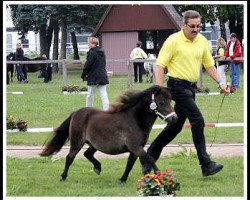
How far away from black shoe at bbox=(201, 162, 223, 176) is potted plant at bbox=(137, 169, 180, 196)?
1551 mm

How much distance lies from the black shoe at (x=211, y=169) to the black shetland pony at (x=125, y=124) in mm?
902

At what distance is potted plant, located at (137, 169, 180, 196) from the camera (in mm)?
7840

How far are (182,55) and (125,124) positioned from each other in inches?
46.8

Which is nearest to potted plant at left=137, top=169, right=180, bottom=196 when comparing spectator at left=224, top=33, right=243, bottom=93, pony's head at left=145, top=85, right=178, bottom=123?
pony's head at left=145, top=85, right=178, bottom=123

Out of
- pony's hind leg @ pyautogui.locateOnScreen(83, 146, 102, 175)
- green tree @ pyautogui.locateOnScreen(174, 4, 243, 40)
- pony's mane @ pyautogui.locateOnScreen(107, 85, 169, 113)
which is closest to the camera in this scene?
pony's mane @ pyautogui.locateOnScreen(107, 85, 169, 113)

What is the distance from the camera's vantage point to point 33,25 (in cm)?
4453

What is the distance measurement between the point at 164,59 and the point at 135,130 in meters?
1.04

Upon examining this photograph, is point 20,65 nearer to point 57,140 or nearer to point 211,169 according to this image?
point 57,140

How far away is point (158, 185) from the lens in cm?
784

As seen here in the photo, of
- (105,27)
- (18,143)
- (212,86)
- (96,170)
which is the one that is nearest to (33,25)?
(105,27)

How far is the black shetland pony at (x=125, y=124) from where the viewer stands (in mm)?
9016

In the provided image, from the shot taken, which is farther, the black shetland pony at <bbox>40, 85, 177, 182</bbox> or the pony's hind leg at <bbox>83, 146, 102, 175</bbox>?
the pony's hind leg at <bbox>83, 146, 102, 175</bbox>

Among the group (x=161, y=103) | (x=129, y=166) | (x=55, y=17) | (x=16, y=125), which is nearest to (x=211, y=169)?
(x=129, y=166)

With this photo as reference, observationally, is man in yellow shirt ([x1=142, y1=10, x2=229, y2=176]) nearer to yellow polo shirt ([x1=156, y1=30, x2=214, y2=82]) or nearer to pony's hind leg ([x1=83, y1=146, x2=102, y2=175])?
yellow polo shirt ([x1=156, y1=30, x2=214, y2=82])
